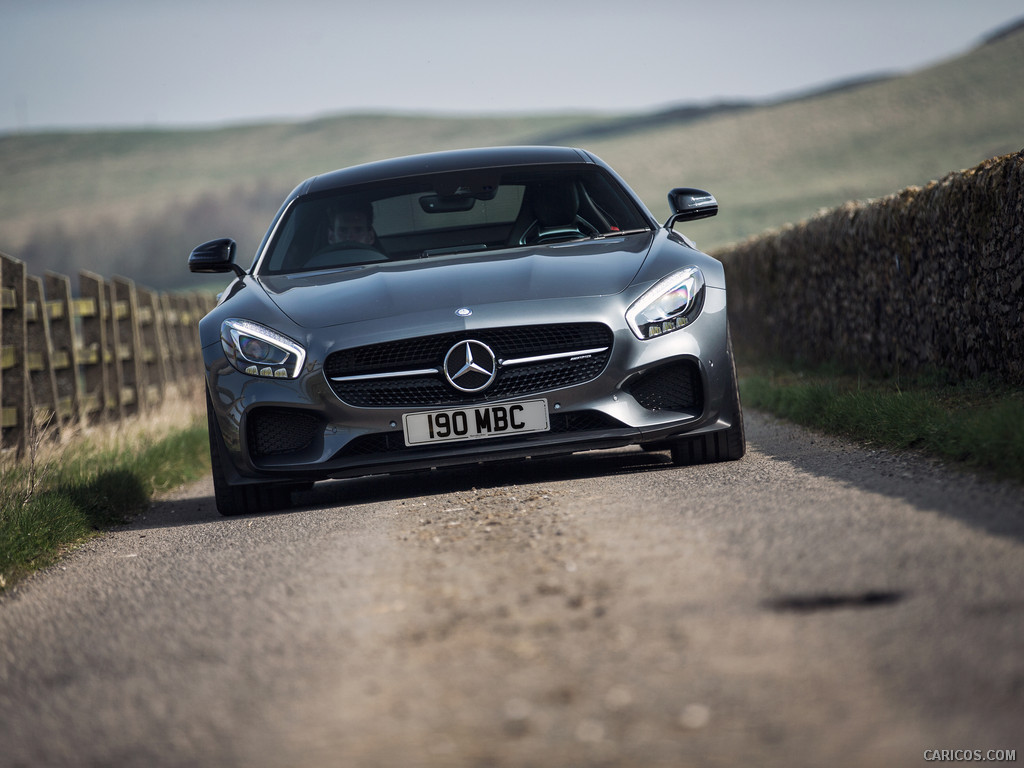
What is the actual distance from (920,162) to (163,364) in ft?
168

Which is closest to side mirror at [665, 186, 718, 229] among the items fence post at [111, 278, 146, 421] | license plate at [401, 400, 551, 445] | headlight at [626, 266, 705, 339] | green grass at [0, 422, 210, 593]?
headlight at [626, 266, 705, 339]

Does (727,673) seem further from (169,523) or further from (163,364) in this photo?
(163,364)

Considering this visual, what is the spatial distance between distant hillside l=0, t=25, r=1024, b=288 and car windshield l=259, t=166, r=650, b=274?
44825 mm

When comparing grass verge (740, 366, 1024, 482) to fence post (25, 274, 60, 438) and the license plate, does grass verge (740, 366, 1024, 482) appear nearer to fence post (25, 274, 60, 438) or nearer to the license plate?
the license plate

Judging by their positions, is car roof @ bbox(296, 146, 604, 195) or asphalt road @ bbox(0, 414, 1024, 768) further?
car roof @ bbox(296, 146, 604, 195)

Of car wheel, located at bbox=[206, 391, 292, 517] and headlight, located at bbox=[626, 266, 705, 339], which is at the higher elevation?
headlight, located at bbox=[626, 266, 705, 339]

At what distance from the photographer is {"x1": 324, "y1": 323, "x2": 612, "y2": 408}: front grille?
524 centimetres

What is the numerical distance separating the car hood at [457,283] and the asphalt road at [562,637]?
3.41ft

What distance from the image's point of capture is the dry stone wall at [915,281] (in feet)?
21.6

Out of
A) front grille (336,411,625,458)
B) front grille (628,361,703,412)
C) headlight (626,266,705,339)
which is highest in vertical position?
headlight (626,266,705,339)

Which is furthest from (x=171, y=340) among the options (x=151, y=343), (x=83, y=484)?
(x=83, y=484)

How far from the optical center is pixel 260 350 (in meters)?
5.39

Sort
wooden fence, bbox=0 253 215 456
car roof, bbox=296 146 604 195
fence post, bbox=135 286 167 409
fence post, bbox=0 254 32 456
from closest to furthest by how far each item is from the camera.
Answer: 1. car roof, bbox=296 146 604 195
2. fence post, bbox=0 254 32 456
3. wooden fence, bbox=0 253 215 456
4. fence post, bbox=135 286 167 409

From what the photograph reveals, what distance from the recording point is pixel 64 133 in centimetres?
14825
